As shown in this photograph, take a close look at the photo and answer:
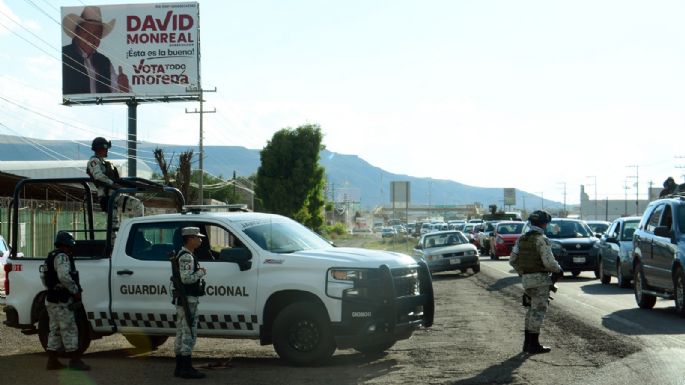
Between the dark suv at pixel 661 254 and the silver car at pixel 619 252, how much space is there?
401 centimetres

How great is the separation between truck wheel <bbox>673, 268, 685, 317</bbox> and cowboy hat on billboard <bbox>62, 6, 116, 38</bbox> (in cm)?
4932

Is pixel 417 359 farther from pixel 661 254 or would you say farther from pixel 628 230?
pixel 628 230

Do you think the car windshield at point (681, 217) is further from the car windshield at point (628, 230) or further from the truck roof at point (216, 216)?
the truck roof at point (216, 216)

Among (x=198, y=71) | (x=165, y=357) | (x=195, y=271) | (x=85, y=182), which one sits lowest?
(x=165, y=357)

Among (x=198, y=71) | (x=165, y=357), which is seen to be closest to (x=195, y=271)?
(x=165, y=357)

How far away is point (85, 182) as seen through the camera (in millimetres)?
14477

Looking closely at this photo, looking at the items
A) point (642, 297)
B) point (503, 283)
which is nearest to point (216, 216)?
point (642, 297)

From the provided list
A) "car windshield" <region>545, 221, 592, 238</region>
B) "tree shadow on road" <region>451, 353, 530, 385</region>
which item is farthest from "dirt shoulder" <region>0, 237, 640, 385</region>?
"car windshield" <region>545, 221, 592, 238</region>

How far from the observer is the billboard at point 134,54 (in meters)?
60.6

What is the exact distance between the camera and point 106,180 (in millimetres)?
14039

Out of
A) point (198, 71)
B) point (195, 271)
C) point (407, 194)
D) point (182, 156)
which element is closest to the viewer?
point (195, 271)

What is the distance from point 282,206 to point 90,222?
65.2 m

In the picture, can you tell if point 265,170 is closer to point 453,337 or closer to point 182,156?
point 182,156

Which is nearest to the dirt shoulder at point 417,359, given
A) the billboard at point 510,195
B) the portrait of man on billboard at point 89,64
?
the portrait of man on billboard at point 89,64
